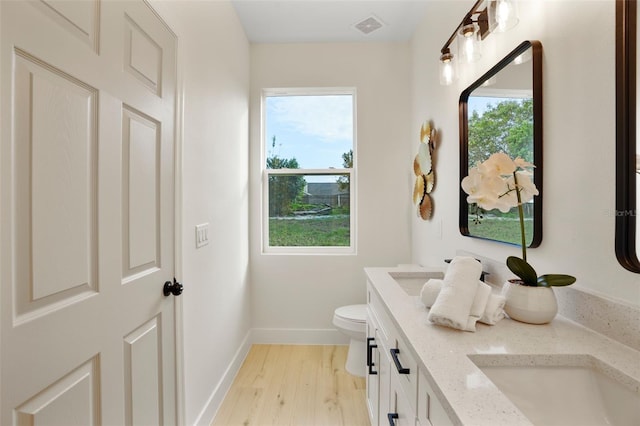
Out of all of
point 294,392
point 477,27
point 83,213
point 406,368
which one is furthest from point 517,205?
point 294,392

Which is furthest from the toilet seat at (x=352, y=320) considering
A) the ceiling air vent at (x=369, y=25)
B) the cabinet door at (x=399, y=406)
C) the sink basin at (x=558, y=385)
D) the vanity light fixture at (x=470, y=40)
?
the ceiling air vent at (x=369, y=25)

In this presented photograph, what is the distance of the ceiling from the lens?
2.20 meters

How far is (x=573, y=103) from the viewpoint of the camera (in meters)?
0.97

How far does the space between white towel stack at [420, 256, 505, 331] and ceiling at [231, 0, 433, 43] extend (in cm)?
202

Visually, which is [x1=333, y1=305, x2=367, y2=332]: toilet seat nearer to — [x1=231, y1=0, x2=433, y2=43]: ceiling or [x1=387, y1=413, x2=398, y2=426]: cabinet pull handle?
[x1=387, y1=413, x2=398, y2=426]: cabinet pull handle

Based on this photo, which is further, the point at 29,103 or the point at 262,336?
the point at 262,336

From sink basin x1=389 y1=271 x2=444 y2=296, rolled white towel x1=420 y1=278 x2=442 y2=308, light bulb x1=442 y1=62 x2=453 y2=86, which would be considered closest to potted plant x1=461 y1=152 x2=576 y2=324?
rolled white towel x1=420 y1=278 x2=442 y2=308

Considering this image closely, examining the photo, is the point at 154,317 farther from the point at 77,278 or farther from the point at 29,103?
the point at 29,103

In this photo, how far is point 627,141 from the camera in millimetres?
789

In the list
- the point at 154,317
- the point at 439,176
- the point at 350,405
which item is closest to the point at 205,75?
the point at 154,317

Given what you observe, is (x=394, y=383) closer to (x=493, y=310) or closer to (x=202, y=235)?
(x=493, y=310)

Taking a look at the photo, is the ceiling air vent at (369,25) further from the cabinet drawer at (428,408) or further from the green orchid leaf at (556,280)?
the cabinet drawer at (428,408)

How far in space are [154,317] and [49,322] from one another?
49 cm

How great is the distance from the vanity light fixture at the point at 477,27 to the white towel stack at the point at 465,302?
918mm
